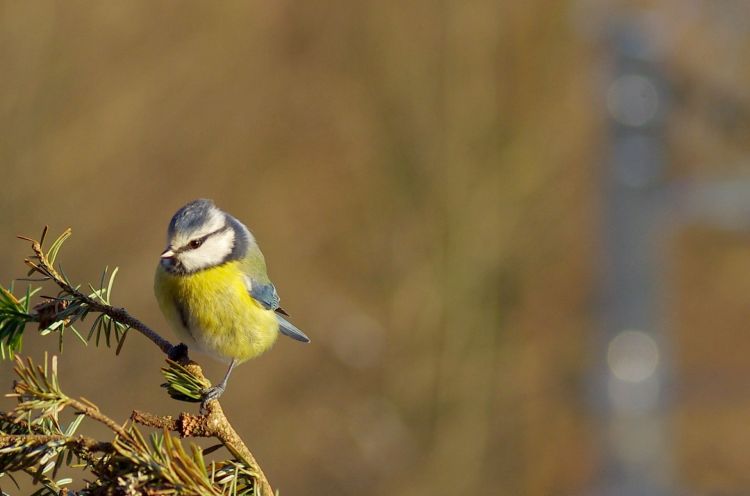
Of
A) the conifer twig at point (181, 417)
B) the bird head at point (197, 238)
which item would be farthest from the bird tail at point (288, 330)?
the conifer twig at point (181, 417)

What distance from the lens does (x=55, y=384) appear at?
1064 millimetres

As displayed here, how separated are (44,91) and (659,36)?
3.01 metres

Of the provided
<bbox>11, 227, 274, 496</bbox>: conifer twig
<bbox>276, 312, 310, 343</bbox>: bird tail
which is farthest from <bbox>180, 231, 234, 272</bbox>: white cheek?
<bbox>11, 227, 274, 496</bbox>: conifer twig

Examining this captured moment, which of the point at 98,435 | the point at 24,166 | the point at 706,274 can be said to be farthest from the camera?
the point at 706,274

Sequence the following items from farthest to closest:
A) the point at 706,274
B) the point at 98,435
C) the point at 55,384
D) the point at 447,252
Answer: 1. the point at 706,274
2. the point at 447,252
3. the point at 98,435
4. the point at 55,384

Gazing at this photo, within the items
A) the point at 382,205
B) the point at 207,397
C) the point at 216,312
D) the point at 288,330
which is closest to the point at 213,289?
the point at 216,312

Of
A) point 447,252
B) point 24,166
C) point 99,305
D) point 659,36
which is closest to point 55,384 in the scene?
point 99,305

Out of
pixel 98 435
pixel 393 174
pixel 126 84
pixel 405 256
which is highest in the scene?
pixel 126 84

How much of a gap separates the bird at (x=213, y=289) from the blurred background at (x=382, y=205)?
205cm

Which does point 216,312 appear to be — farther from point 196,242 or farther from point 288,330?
point 288,330

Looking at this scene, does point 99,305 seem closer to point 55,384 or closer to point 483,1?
point 55,384

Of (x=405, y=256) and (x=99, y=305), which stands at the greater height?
(x=99, y=305)

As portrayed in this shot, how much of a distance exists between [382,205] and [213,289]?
370cm

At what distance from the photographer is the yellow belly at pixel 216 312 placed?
77.9 inches
